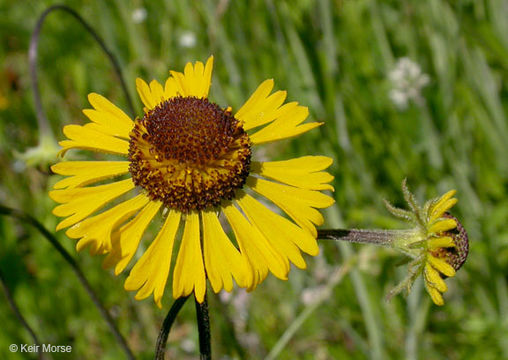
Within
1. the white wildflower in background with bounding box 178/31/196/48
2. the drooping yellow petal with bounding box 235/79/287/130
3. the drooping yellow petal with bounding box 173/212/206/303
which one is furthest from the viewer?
the white wildflower in background with bounding box 178/31/196/48

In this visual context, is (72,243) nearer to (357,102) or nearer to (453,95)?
(357,102)

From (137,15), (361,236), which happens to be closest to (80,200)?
(361,236)

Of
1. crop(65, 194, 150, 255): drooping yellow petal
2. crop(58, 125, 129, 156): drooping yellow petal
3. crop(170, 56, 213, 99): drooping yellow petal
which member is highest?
crop(170, 56, 213, 99): drooping yellow petal

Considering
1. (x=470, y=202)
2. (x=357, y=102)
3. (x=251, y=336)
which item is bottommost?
(x=251, y=336)

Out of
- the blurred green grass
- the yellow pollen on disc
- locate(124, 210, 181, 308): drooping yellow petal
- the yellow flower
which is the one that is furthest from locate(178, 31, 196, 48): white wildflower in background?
locate(124, 210, 181, 308): drooping yellow petal

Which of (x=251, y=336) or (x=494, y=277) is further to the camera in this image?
(x=251, y=336)

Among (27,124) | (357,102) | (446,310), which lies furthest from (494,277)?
(27,124)

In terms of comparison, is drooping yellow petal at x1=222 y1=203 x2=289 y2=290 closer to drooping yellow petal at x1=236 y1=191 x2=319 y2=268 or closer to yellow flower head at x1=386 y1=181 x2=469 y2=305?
drooping yellow petal at x1=236 y1=191 x2=319 y2=268
